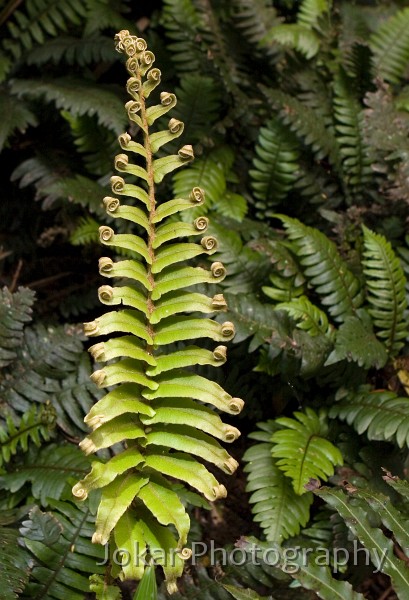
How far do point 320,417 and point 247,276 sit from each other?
716 millimetres

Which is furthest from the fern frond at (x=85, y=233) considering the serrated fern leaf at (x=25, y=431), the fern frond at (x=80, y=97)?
the serrated fern leaf at (x=25, y=431)

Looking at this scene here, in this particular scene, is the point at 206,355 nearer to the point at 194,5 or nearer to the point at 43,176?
the point at 43,176

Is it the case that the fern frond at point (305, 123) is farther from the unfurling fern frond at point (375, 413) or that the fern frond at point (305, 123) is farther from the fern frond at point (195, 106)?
the unfurling fern frond at point (375, 413)

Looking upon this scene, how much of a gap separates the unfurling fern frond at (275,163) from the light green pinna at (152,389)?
148 cm

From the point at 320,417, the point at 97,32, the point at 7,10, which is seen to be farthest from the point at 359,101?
the point at 7,10

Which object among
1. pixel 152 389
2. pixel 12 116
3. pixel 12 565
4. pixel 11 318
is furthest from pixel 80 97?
pixel 12 565

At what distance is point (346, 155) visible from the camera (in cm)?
354

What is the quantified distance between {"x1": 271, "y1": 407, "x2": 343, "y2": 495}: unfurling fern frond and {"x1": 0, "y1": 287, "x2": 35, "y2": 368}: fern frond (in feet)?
3.62

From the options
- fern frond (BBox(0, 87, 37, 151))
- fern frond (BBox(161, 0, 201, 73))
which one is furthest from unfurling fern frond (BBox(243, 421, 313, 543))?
fern frond (BBox(161, 0, 201, 73))

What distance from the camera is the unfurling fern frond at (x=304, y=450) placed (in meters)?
2.58

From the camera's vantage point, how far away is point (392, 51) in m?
3.87

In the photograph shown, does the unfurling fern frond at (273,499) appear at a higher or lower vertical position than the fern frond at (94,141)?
lower

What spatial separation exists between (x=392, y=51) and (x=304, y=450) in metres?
2.39

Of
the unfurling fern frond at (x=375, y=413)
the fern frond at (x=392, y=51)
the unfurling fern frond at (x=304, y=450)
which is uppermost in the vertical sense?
the fern frond at (x=392, y=51)
